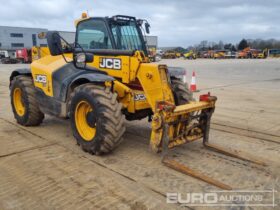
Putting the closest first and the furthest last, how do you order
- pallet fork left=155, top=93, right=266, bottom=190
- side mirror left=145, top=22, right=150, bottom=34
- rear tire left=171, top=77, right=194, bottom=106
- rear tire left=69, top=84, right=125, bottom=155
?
pallet fork left=155, top=93, right=266, bottom=190 < rear tire left=69, top=84, right=125, bottom=155 < rear tire left=171, top=77, right=194, bottom=106 < side mirror left=145, top=22, right=150, bottom=34

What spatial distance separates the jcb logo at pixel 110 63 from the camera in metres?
4.98

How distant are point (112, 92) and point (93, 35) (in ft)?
4.56

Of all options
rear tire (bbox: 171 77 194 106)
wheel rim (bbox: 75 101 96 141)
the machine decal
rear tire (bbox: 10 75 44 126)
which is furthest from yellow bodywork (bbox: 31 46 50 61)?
rear tire (bbox: 171 77 194 106)

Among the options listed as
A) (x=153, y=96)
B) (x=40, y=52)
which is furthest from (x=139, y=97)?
Result: (x=40, y=52)

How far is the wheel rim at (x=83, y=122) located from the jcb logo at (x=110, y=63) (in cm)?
84

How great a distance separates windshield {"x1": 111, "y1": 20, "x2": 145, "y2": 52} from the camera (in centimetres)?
522

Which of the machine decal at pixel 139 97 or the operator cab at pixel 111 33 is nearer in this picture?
the machine decal at pixel 139 97

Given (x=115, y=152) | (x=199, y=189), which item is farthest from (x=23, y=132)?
(x=199, y=189)

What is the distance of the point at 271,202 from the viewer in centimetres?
331

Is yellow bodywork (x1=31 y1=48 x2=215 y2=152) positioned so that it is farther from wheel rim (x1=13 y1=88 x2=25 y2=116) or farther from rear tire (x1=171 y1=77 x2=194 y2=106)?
wheel rim (x1=13 y1=88 x2=25 y2=116)

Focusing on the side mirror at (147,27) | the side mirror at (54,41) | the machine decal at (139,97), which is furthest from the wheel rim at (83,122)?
the side mirror at (147,27)

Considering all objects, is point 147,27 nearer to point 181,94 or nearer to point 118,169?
point 181,94

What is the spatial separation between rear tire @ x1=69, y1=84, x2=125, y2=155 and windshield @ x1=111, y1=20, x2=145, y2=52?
1.13 meters

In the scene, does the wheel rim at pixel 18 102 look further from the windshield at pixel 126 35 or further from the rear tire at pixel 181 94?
the rear tire at pixel 181 94
